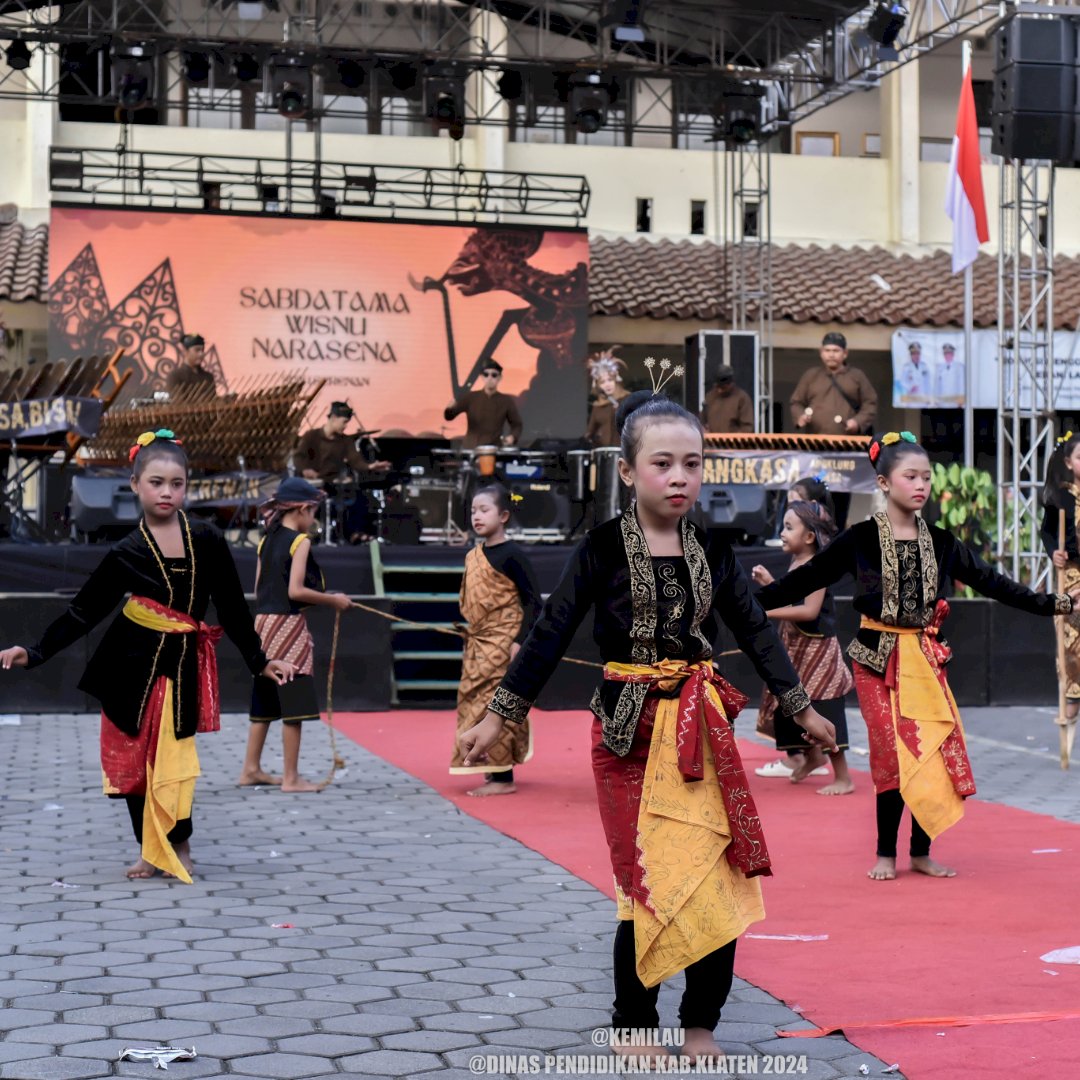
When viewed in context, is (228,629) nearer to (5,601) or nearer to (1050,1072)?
(1050,1072)

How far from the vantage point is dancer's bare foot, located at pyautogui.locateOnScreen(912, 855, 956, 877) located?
625cm

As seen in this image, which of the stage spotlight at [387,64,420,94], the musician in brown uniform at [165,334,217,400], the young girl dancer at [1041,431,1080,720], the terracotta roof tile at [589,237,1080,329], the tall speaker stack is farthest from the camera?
the terracotta roof tile at [589,237,1080,329]

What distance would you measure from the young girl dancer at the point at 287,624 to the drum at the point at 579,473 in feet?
21.9

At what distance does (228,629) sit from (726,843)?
2.78 meters

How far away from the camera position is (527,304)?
804 inches

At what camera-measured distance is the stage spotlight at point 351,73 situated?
61.1 ft

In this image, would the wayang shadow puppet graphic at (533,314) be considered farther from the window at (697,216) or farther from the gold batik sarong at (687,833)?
the gold batik sarong at (687,833)

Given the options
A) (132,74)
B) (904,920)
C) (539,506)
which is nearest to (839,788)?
(904,920)

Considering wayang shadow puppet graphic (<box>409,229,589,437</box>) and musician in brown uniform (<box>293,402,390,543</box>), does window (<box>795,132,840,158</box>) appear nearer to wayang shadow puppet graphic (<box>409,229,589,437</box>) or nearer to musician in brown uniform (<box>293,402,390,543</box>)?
wayang shadow puppet graphic (<box>409,229,589,437</box>)

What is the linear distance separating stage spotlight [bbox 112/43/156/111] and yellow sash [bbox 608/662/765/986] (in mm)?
15348

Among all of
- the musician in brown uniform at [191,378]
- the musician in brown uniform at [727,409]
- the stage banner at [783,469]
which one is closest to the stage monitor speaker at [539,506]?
the musician in brown uniform at [727,409]

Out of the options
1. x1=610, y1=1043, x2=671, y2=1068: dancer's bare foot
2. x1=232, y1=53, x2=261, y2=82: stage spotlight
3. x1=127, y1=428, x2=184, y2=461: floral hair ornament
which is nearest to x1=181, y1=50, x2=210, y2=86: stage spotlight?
x1=232, y1=53, x2=261, y2=82: stage spotlight

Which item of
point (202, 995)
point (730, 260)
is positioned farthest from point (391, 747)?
Answer: point (730, 260)

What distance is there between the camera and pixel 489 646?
8.52 m
